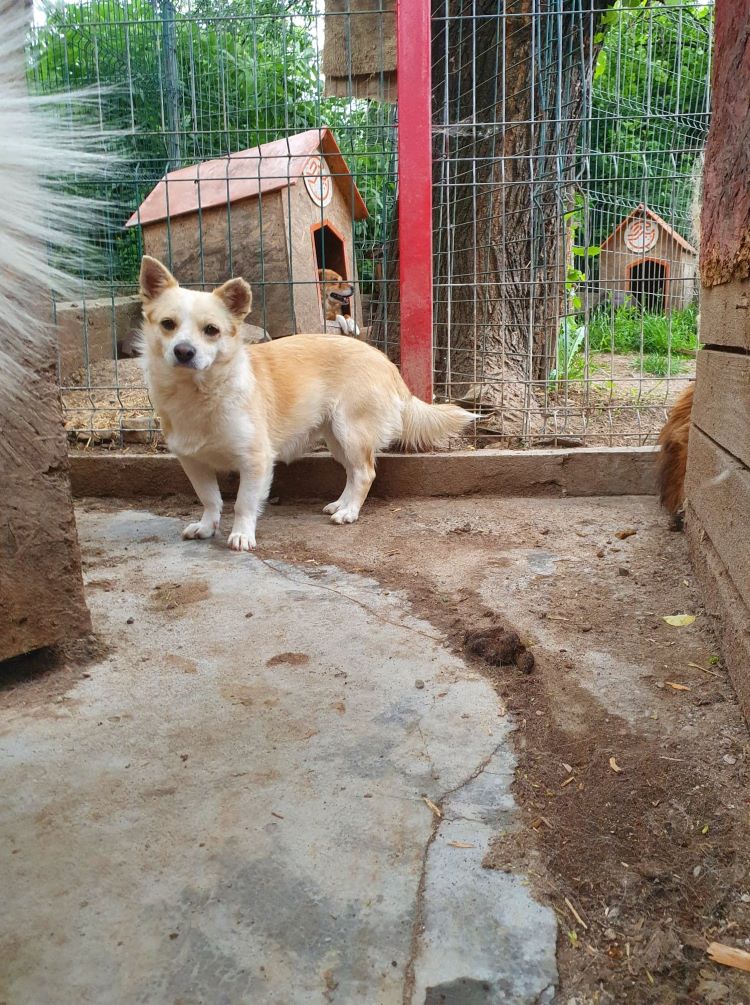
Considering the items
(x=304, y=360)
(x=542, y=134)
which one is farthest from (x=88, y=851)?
(x=542, y=134)

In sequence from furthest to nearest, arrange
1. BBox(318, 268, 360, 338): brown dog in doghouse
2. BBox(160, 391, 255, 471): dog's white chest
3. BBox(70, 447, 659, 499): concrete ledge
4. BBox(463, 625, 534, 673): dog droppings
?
1. BBox(318, 268, 360, 338): brown dog in doghouse
2. BBox(70, 447, 659, 499): concrete ledge
3. BBox(160, 391, 255, 471): dog's white chest
4. BBox(463, 625, 534, 673): dog droppings

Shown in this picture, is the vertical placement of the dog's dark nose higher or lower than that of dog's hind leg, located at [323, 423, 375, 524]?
higher

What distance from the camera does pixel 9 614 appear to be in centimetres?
205

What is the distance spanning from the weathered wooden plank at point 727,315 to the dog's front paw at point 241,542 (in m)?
1.91

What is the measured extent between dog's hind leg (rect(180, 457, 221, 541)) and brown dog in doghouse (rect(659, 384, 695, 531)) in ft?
6.45

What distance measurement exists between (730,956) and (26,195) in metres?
1.40

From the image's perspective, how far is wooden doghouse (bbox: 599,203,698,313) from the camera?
579cm

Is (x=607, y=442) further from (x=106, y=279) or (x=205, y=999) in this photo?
(x=205, y=999)

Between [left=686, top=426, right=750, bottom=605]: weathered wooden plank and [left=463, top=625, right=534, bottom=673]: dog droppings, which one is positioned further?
[left=463, top=625, right=534, bottom=673]: dog droppings

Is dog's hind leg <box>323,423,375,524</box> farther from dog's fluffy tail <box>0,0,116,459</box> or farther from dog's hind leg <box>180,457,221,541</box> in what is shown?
dog's fluffy tail <box>0,0,116,459</box>

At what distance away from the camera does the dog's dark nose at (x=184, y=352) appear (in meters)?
3.16

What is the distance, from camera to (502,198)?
4.37 m

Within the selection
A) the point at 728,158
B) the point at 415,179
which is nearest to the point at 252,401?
the point at 415,179

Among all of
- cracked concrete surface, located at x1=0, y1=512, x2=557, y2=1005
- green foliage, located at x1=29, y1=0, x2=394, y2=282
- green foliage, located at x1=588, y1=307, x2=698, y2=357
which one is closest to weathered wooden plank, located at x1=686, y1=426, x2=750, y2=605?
cracked concrete surface, located at x1=0, y1=512, x2=557, y2=1005
